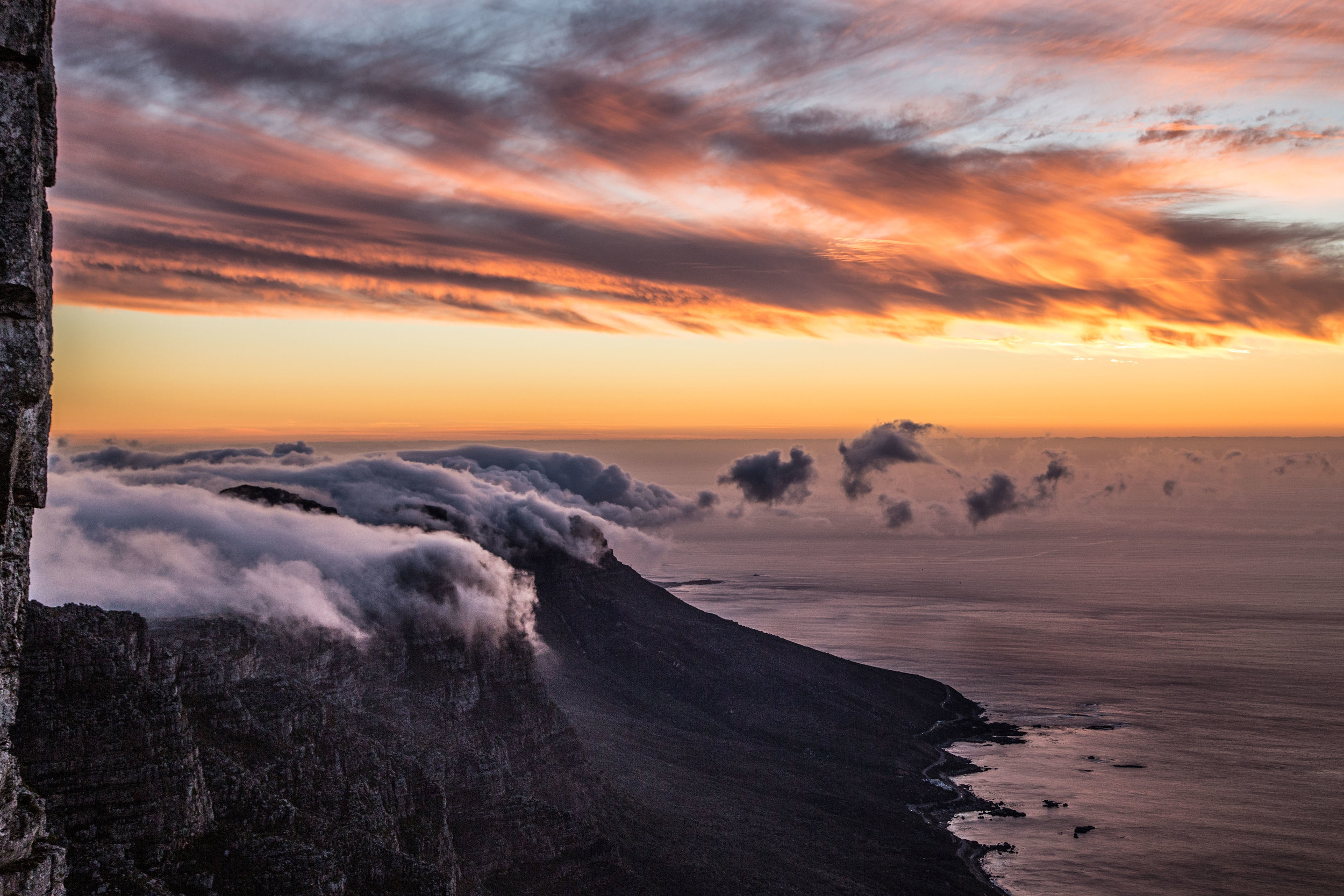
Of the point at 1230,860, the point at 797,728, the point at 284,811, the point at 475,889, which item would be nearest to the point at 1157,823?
the point at 1230,860

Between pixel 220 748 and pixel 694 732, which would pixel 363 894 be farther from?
pixel 694 732

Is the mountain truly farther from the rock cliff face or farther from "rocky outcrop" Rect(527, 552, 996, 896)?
the rock cliff face

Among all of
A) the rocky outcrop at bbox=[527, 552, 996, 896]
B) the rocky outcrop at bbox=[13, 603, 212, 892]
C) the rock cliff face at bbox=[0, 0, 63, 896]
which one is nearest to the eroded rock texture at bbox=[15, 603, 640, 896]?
the rocky outcrop at bbox=[13, 603, 212, 892]

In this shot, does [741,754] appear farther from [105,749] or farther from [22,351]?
[22,351]

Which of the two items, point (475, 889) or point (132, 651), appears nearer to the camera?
point (132, 651)

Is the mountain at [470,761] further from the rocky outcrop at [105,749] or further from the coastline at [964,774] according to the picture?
the coastline at [964,774]

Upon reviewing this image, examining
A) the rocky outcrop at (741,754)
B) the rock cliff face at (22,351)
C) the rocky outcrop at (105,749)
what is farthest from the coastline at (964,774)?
the rock cliff face at (22,351)
